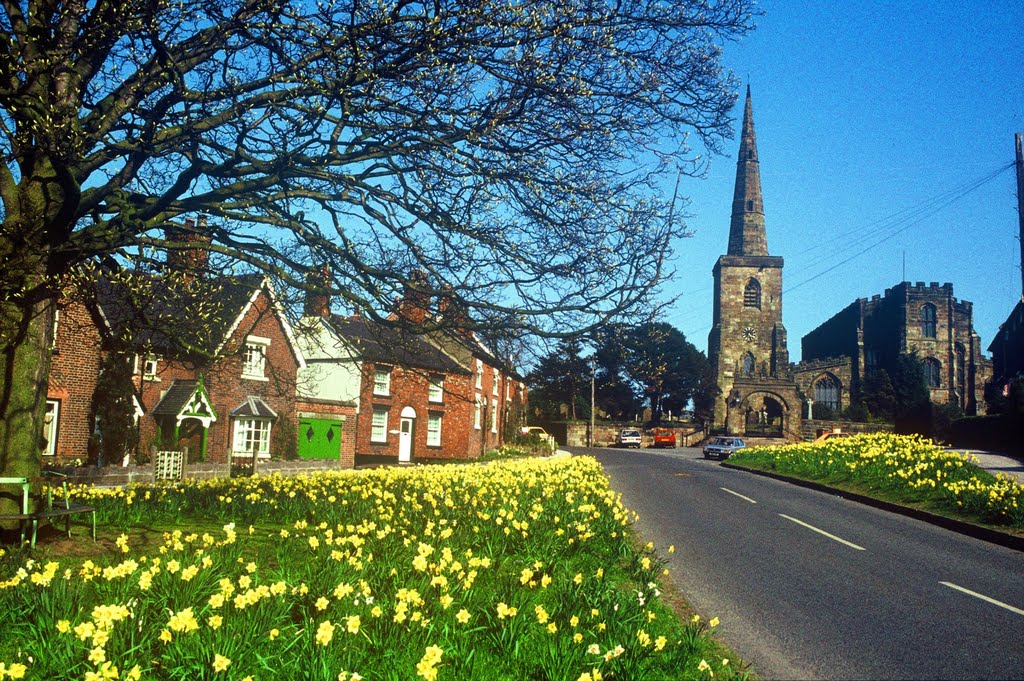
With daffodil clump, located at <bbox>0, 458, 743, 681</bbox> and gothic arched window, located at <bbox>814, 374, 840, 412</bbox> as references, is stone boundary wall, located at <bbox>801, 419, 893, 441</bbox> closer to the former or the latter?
gothic arched window, located at <bbox>814, 374, 840, 412</bbox>

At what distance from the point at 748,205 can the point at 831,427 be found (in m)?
35.1

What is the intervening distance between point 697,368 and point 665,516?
266ft

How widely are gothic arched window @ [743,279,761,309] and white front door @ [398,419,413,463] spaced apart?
57.2 m

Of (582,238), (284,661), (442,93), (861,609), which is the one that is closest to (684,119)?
(582,238)

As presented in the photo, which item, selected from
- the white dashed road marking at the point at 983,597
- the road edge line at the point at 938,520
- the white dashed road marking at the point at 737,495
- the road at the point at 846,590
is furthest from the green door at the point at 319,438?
the white dashed road marking at the point at 983,597

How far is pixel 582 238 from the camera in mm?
9328

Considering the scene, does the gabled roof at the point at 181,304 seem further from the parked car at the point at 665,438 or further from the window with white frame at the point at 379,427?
the parked car at the point at 665,438

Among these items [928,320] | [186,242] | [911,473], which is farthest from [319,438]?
[928,320]

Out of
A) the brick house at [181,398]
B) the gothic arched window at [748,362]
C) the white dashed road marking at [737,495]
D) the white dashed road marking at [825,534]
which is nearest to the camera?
the white dashed road marking at [825,534]

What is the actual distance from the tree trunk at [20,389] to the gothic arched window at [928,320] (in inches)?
3484

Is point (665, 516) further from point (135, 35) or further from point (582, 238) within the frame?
point (135, 35)

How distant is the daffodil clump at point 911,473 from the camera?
1445 cm

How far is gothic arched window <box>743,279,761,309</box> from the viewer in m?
89.6

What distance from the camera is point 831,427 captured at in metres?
69.2
